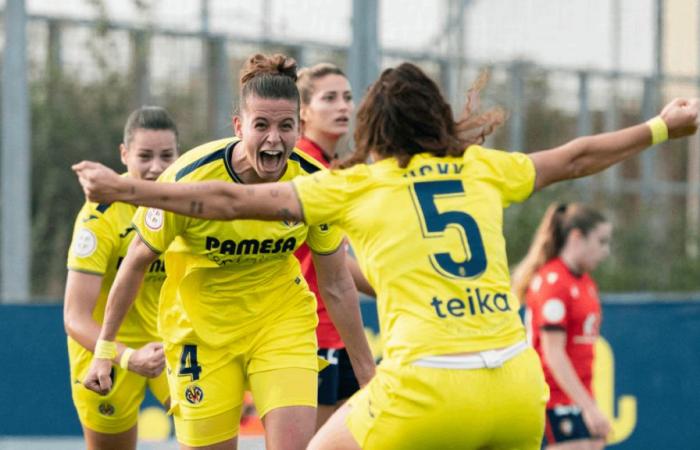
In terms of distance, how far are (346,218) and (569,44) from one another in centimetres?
982

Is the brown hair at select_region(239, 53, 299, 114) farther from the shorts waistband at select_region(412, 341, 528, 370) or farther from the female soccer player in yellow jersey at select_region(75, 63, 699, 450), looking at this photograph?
the shorts waistband at select_region(412, 341, 528, 370)

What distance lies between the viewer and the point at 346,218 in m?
4.15

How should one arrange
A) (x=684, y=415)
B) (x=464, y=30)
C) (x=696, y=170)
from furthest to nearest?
(x=696, y=170), (x=464, y=30), (x=684, y=415)

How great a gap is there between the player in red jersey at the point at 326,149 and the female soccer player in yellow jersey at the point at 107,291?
31.4 inches

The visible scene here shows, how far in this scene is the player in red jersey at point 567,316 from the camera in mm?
8180

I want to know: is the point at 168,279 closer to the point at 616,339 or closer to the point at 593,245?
the point at 593,245

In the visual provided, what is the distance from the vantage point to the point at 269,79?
5070mm

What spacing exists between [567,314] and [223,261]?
3.66 meters

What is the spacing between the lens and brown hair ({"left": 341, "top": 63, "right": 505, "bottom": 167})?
166 inches

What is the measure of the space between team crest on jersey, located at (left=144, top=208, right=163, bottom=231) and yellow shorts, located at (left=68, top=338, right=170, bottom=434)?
1650mm

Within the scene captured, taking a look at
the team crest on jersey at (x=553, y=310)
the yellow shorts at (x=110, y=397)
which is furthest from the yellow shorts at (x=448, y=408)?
the team crest on jersey at (x=553, y=310)

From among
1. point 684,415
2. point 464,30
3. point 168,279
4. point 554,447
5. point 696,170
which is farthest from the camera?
point 696,170

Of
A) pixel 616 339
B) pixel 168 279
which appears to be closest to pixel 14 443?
pixel 168 279

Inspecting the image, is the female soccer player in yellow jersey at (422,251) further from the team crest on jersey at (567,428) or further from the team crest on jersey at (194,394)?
the team crest on jersey at (567,428)
